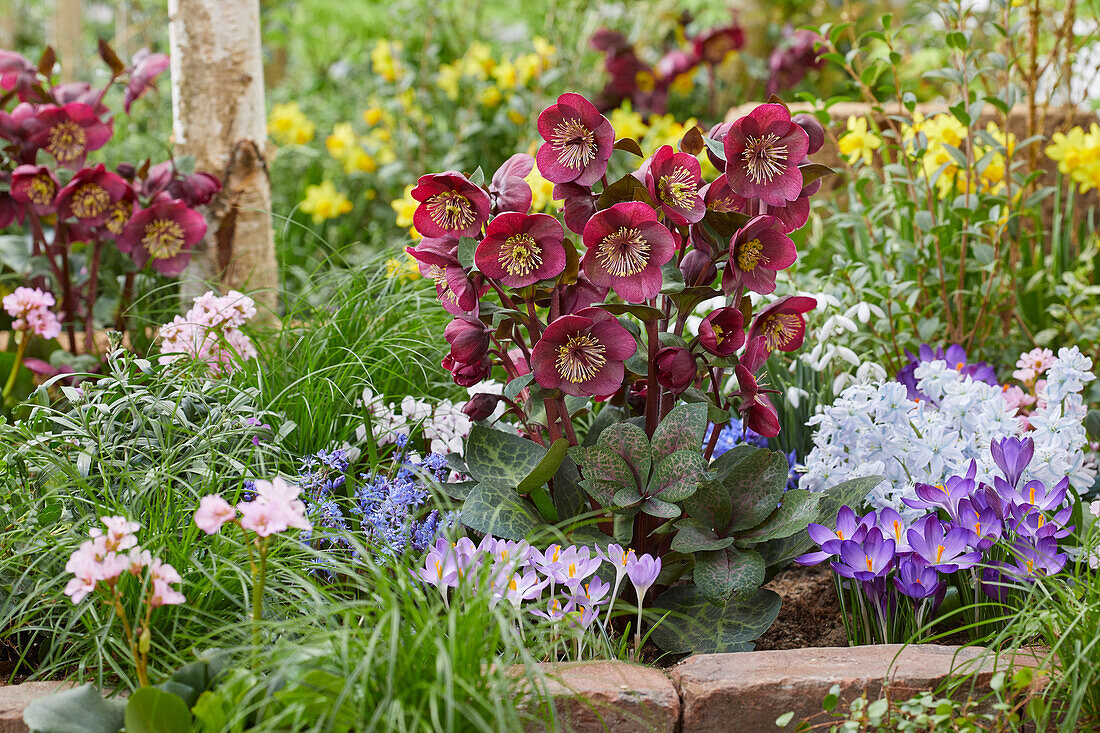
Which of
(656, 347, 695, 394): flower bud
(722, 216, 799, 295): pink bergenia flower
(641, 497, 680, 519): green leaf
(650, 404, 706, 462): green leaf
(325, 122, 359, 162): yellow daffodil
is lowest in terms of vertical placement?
(641, 497, 680, 519): green leaf

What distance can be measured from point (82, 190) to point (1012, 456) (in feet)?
7.52

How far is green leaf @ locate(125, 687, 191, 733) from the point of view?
3.67ft

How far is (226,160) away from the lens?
2.64m

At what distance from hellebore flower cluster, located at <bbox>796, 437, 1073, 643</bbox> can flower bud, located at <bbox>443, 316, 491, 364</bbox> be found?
65 cm

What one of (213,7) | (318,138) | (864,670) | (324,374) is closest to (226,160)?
(213,7)

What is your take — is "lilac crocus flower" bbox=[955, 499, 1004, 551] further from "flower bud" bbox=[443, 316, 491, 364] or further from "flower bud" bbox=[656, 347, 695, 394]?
"flower bud" bbox=[443, 316, 491, 364]

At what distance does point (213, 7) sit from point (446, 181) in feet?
5.28

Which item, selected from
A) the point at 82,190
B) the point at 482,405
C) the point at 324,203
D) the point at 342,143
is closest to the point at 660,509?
the point at 482,405

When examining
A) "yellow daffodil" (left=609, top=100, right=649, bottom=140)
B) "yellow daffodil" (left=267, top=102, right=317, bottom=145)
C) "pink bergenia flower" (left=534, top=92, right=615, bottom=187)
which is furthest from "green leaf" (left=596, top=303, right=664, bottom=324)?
"yellow daffodil" (left=267, top=102, right=317, bottom=145)

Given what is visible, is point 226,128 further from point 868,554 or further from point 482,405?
point 868,554

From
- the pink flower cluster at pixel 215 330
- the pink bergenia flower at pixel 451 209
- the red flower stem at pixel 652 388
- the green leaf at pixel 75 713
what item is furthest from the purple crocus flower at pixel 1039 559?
the pink flower cluster at pixel 215 330

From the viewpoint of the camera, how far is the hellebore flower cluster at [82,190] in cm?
227

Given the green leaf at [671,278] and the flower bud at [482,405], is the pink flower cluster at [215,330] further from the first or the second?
the green leaf at [671,278]

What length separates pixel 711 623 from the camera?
1515 millimetres
